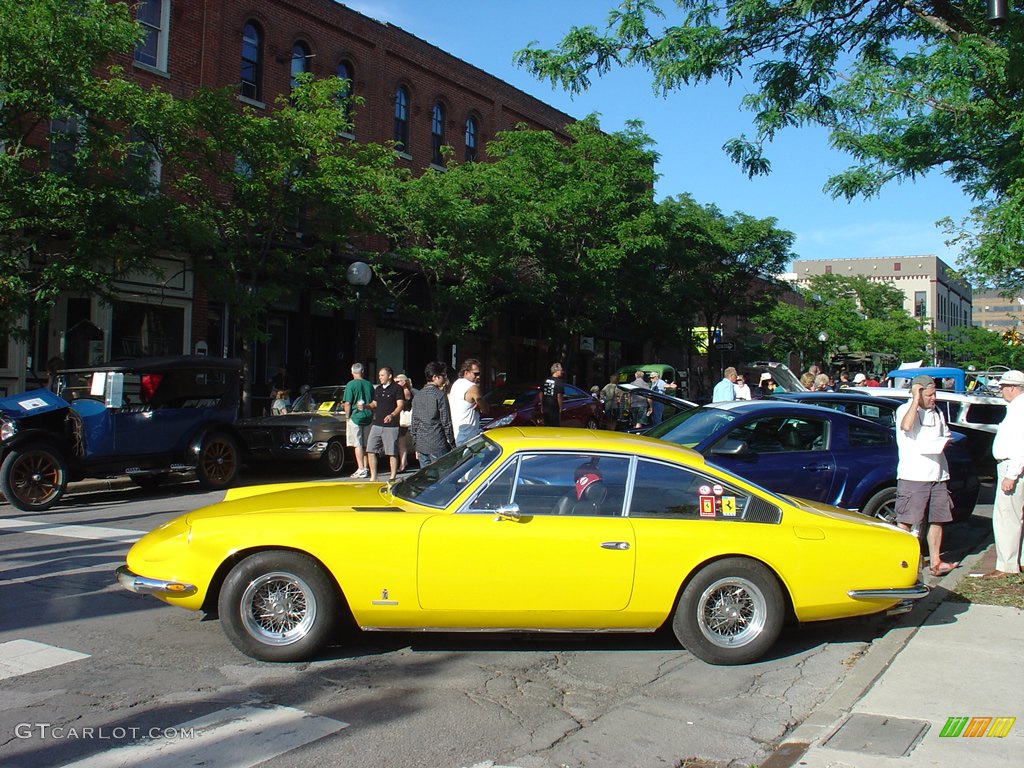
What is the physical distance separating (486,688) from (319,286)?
66.9 feet

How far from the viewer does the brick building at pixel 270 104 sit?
20.0 m

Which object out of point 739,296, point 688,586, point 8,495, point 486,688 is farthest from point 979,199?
point 739,296

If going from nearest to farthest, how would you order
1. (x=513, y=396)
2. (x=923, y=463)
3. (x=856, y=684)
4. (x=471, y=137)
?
(x=856, y=684) → (x=923, y=463) → (x=513, y=396) → (x=471, y=137)

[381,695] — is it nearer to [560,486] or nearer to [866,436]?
[560,486]

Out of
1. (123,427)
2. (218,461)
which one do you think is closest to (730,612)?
(123,427)

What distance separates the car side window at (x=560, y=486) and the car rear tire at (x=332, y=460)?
400 inches

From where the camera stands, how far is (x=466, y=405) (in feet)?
35.0

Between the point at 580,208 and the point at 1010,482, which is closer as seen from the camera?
the point at 1010,482

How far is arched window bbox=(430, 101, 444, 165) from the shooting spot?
A: 95.9 ft

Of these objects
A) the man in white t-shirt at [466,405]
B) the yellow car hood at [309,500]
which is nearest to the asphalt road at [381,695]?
the yellow car hood at [309,500]

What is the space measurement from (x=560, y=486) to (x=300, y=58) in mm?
22203

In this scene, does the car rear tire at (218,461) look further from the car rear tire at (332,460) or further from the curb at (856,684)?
the curb at (856,684)

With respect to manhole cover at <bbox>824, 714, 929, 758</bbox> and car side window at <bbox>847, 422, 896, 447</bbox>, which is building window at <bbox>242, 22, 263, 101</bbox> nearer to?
car side window at <bbox>847, 422, 896, 447</bbox>

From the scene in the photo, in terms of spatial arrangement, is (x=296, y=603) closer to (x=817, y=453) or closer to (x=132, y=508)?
(x=817, y=453)
